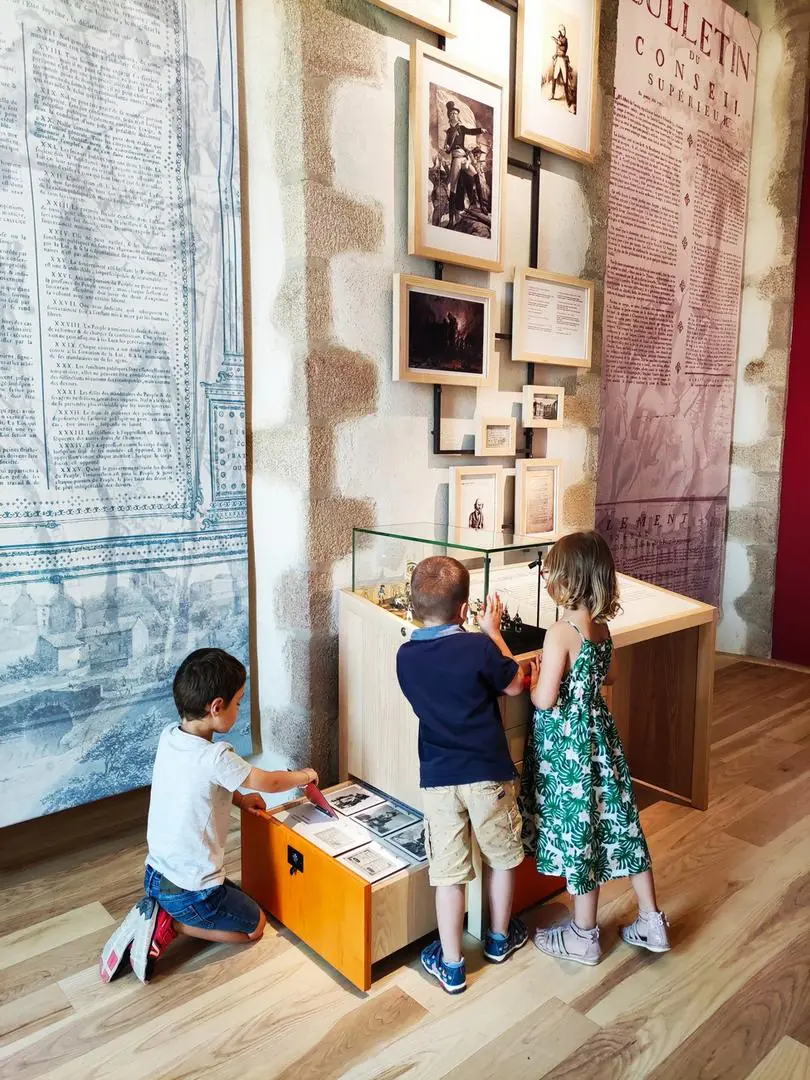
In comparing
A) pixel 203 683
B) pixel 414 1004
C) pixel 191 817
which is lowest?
pixel 414 1004

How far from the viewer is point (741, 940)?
7.39 feet

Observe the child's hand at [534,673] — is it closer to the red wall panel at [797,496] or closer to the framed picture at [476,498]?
the framed picture at [476,498]

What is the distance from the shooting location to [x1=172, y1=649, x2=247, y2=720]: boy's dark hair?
2064mm

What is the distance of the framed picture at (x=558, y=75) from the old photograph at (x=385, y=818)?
247 cm

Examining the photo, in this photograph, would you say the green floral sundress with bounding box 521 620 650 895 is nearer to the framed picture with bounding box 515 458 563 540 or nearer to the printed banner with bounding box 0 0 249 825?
the framed picture with bounding box 515 458 563 540

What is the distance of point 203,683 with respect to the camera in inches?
81.3

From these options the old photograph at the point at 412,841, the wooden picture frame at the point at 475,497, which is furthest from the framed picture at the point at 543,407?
the old photograph at the point at 412,841

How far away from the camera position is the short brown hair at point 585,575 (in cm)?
207

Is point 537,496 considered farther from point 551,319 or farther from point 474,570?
point 474,570

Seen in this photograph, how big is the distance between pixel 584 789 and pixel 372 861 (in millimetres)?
587

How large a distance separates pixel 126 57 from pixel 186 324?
0.79 meters

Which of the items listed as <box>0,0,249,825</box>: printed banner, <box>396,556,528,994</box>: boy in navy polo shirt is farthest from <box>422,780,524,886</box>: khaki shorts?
<box>0,0,249,825</box>: printed banner

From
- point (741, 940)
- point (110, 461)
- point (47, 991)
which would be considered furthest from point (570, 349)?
point (47, 991)

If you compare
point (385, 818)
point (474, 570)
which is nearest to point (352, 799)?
point (385, 818)
